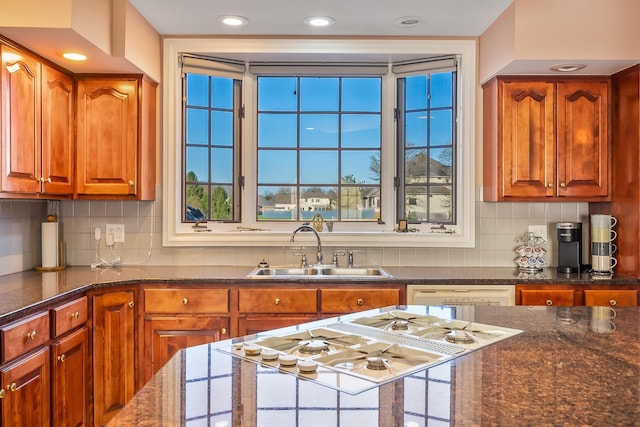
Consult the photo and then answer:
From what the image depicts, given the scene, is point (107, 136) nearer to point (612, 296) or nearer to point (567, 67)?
point (567, 67)

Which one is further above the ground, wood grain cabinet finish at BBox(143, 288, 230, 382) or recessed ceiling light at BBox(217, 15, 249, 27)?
recessed ceiling light at BBox(217, 15, 249, 27)

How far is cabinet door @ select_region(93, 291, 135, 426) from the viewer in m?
2.90

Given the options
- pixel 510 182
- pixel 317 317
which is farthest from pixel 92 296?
pixel 510 182

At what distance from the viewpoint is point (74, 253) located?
144 inches

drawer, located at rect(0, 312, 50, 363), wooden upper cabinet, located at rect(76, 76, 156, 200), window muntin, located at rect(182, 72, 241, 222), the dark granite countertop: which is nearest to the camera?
drawer, located at rect(0, 312, 50, 363)

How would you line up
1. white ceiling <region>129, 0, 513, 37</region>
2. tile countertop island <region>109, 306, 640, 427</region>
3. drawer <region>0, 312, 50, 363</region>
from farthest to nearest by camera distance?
white ceiling <region>129, 0, 513, 37</region> < drawer <region>0, 312, 50, 363</region> < tile countertop island <region>109, 306, 640, 427</region>

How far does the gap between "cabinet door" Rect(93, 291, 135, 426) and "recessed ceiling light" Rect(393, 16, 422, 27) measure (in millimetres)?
2332

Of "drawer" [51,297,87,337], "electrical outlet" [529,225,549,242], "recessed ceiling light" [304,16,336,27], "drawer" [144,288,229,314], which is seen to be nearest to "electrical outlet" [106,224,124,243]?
"drawer" [144,288,229,314]

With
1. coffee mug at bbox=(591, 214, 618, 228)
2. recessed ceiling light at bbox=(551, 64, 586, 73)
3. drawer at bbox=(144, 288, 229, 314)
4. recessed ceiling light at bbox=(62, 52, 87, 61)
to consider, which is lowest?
drawer at bbox=(144, 288, 229, 314)

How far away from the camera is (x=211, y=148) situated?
385 centimetres

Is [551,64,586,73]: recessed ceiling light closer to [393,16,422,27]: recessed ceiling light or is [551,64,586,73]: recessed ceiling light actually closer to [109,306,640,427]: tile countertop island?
[393,16,422,27]: recessed ceiling light

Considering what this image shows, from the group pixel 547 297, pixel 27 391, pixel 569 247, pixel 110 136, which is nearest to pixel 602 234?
pixel 569 247

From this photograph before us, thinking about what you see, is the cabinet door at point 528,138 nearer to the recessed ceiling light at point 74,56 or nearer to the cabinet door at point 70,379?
the recessed ceiling light at point 74,56

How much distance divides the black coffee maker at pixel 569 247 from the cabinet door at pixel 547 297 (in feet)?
1.10
